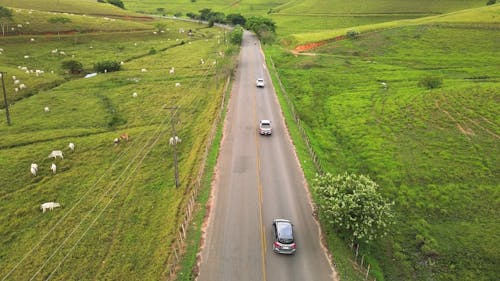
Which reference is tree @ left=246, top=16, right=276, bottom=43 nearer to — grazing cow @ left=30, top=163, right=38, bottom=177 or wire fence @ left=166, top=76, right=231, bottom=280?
wire fence @ left=166, top=76, right=231, bottom=280

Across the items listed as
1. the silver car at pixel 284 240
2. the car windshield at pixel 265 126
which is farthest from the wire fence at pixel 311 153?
the silver car at pixel 284 240

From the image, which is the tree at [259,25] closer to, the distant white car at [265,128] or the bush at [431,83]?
the bush at [431,83]

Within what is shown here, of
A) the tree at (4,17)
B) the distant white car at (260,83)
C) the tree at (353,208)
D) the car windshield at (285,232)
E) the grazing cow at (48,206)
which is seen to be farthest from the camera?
the tree at (4,17)

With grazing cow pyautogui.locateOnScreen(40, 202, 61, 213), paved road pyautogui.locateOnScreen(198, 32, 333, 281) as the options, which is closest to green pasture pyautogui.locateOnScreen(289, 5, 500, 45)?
paved road pyautogui.locateOnScreen(198, 32, 333, 281)

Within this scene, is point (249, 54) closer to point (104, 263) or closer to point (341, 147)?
point (341, 147)

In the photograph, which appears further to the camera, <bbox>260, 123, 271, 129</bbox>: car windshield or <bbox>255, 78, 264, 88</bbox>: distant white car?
<bbox>255, 78, 264, 88</bbox>: distant white car

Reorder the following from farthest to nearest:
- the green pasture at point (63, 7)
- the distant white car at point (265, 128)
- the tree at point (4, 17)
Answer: the green pasture at point (63, 7) → the tree at point (4, 17) → the distant white car at point (265, 128)

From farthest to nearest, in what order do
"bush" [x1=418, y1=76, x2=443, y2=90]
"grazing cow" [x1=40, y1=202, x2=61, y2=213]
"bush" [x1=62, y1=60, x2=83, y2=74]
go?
1. "bush" [x1=62, y1=60, x2=83, y2=74]
2. "bush" [x1=418, y1=76, x2=443, y2=90]
3. "grazing cow" [x1=40, y1=202, x2=61, y2=213]

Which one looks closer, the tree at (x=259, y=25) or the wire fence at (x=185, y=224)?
the wire fence at (x=185, y=224)
